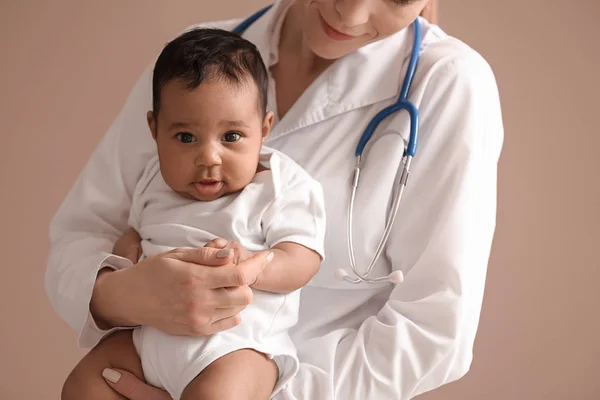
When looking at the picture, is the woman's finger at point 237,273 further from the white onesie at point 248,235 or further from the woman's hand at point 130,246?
the woman's hand at point 130,246

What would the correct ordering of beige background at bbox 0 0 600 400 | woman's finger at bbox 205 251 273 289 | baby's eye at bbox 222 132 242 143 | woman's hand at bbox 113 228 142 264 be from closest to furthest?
woman's finger at bbox 205 251 273 289 < baby's eye at bbox 222 132 242 143 < woman's hand at bbox 113 228 142 264 < beige background at bbox 0 0 600 400

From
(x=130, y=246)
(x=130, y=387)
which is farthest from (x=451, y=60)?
(x=130, y=387)

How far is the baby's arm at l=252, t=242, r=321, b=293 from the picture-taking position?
1.23 meters

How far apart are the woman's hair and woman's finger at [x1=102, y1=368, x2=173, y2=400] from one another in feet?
1.44

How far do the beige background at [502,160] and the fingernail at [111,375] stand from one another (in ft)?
4.66

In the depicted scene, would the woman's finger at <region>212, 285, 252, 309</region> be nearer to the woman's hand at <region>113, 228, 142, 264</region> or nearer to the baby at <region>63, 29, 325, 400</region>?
the baby at <region>63, 29, 325, 400</region>

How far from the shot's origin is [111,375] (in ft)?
4.17

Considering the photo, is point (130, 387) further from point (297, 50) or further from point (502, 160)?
point (502, 160)

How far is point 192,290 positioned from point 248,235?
5.6 inches

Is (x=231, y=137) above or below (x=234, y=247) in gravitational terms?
above

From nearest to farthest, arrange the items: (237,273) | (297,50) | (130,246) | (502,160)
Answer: (237,273), (130,246), (297,50), (502,160)

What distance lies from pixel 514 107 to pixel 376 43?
0.87 m

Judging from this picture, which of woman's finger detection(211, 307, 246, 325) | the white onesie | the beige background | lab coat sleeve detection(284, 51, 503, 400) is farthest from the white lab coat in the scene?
the beige background

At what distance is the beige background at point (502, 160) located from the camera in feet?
7.40
